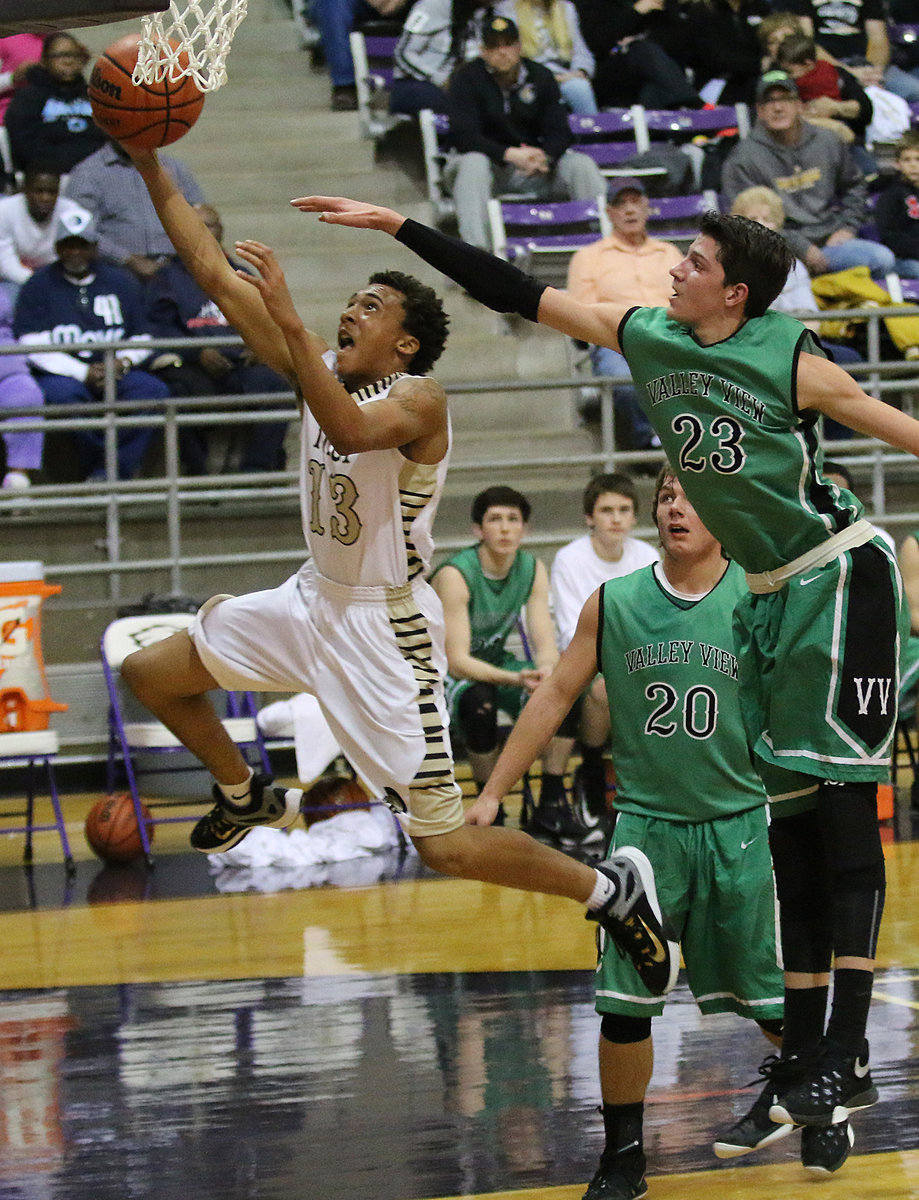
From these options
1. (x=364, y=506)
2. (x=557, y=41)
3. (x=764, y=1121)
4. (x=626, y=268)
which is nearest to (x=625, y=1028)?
(x=764, y=1121)

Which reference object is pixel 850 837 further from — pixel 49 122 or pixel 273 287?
pixel 49 122

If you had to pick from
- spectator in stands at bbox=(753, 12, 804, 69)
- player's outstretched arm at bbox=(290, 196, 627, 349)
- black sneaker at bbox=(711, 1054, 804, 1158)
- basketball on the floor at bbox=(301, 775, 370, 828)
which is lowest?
black sneaker at bbox=(711, 1054, 804, 1158)

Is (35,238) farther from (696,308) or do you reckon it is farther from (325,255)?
(696,308)

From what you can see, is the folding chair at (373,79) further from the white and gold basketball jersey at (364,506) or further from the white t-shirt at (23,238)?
the white and gold basketball jersey at (364,506)

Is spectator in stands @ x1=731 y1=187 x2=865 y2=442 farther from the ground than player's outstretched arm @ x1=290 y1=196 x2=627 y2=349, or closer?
farther from the ground

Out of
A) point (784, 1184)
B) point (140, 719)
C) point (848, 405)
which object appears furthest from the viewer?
point (140, 719)

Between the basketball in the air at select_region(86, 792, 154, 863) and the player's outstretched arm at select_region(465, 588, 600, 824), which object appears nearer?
the player's outstretched arm at select_region(465, 588, 600, 824)

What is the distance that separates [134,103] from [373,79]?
7.96 metres

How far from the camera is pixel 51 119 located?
1032 cm

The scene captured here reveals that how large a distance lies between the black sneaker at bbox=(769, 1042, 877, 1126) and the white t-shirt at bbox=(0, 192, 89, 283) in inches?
290

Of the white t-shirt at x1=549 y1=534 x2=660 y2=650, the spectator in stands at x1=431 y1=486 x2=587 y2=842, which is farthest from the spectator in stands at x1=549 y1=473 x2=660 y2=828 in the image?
the spectator in stands at x1=431 y1=486 x2=587 y2=842

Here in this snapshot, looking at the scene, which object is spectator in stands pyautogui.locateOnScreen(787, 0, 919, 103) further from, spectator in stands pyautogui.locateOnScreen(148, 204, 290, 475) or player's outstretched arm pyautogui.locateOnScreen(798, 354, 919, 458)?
player's outstretched arm pyautogui.locateOnScreen(798, 354, 919, 458)

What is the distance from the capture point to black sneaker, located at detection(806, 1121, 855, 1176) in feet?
11.6

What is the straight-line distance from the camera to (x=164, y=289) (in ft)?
31.2
